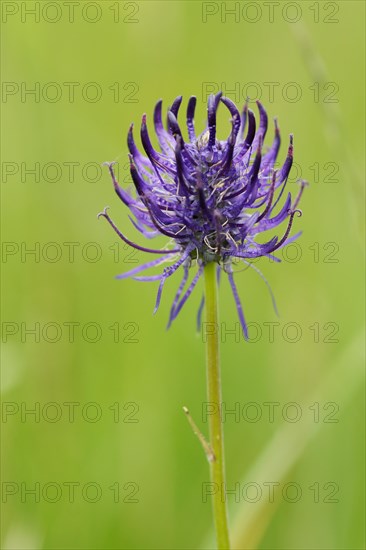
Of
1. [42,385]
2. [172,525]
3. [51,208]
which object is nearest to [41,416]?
[42,385]

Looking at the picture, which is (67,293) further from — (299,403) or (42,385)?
(299,403)

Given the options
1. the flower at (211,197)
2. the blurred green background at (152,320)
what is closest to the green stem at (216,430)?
the flower at (211,197)

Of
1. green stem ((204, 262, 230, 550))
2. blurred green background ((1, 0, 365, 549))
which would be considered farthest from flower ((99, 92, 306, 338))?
blurred green background ((1, 0, 365, 549))

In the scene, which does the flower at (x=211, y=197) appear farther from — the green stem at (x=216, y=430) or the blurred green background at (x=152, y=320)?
the blurred green background at (x=152, y=320)

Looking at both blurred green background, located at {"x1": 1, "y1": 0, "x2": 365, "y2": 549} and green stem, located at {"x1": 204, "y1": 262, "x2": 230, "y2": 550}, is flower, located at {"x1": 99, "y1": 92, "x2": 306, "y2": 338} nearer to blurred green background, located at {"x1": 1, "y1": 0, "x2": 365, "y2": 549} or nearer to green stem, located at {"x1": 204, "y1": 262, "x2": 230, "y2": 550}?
green stem, located at {"x1": 204, "y1": 262, "x2": 230, "y2": 550}

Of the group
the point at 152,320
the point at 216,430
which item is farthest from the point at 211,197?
the point at 152,320
